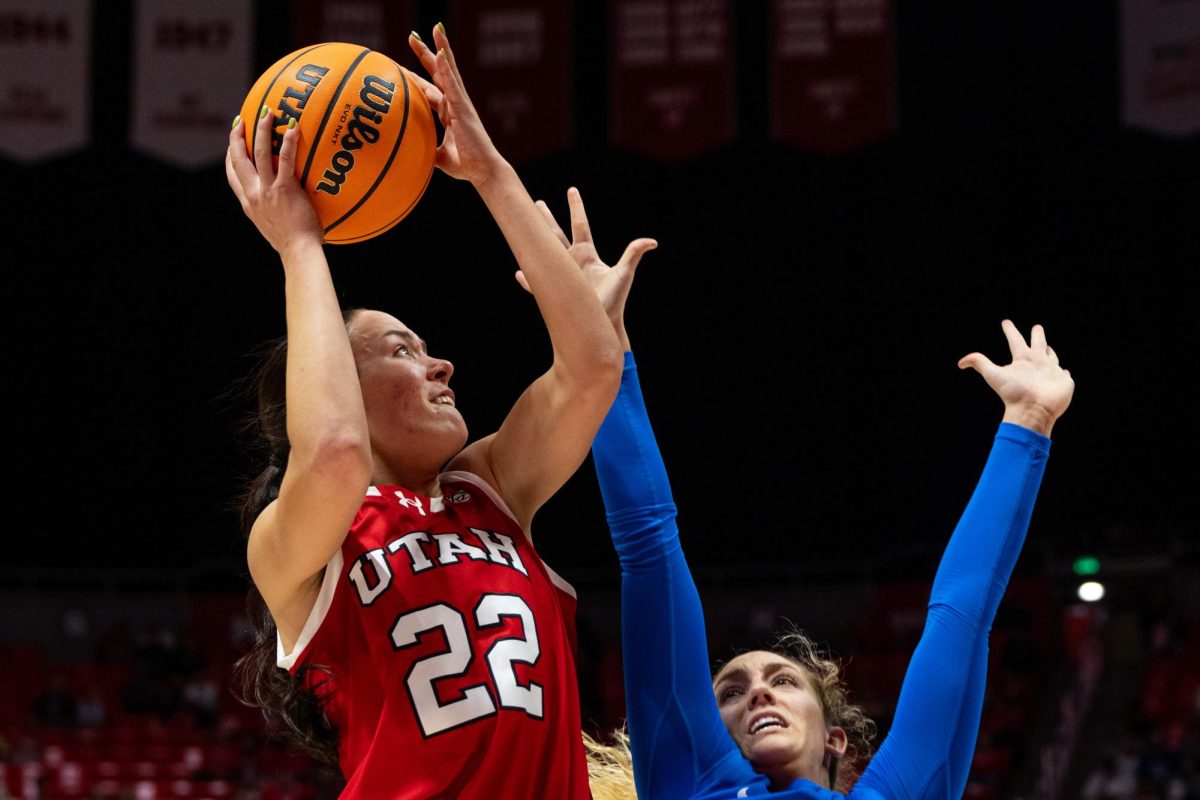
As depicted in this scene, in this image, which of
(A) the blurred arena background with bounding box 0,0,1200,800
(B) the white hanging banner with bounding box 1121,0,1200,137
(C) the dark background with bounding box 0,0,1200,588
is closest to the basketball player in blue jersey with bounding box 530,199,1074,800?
(B) the white hanging banner with bounding box 1121,0,1200,137

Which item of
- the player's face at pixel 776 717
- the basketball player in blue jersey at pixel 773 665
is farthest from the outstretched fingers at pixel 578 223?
the player's face at pixel 776 717

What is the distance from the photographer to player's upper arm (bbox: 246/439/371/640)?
1972 millimetres

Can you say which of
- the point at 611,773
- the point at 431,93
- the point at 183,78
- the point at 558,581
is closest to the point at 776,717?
the point at 611,773

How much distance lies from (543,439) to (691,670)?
0.80 m

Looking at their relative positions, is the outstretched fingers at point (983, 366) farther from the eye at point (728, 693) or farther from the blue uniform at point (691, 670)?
the eye at point (728, 693)

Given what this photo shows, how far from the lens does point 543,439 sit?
2.37 m

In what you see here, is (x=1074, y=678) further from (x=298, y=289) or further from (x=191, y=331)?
(x=298, y=289)

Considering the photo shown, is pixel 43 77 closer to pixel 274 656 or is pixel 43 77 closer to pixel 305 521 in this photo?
pixel 274 656

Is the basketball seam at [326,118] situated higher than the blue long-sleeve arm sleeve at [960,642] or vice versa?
the basketball seam at [326,118]

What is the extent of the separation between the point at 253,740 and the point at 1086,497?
8854 mm

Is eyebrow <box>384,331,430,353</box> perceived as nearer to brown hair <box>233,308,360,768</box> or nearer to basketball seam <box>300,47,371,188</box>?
brown hair <box>233,308,360,768</box>

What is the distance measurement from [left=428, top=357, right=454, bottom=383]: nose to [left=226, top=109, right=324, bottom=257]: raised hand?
335mm

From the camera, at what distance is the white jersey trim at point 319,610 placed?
2195 millimetres

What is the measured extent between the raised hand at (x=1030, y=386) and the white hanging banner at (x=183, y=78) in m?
7.53
